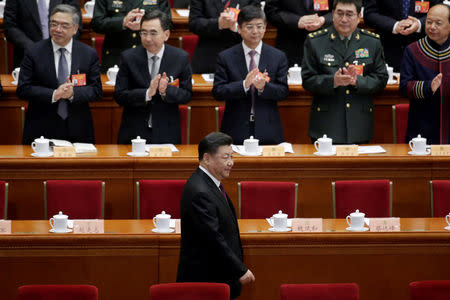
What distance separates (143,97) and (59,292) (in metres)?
2.44

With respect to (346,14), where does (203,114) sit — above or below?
below

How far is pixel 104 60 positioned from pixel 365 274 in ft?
11.1

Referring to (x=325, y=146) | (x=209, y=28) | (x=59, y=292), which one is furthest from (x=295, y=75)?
(x=59, y=292)

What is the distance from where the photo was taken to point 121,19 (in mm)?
7000

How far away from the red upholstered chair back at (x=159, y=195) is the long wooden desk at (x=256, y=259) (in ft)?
1.53

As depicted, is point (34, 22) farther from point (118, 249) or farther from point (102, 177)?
point (118, 249)

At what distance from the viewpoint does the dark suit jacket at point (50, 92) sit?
6176 mm

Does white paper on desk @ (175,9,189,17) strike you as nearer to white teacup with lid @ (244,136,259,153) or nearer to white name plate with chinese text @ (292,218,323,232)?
white teacup with lid @ (244,136,259,153)

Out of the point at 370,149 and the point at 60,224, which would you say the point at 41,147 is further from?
the point at 370,149

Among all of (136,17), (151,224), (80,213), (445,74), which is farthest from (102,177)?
(445,74)

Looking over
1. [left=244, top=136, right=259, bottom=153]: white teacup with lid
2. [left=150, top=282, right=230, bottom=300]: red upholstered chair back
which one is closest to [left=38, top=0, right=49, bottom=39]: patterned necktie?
[left=244, top=136, right=259, bottom=153]: white teacup with lid

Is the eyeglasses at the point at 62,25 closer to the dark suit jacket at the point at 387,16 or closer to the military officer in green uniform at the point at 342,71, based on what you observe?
the military officer in green uniform at the point at 342,71

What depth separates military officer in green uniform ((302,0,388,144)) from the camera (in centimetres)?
620

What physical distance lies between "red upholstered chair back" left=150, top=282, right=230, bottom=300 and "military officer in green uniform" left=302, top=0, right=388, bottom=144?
259 cm
